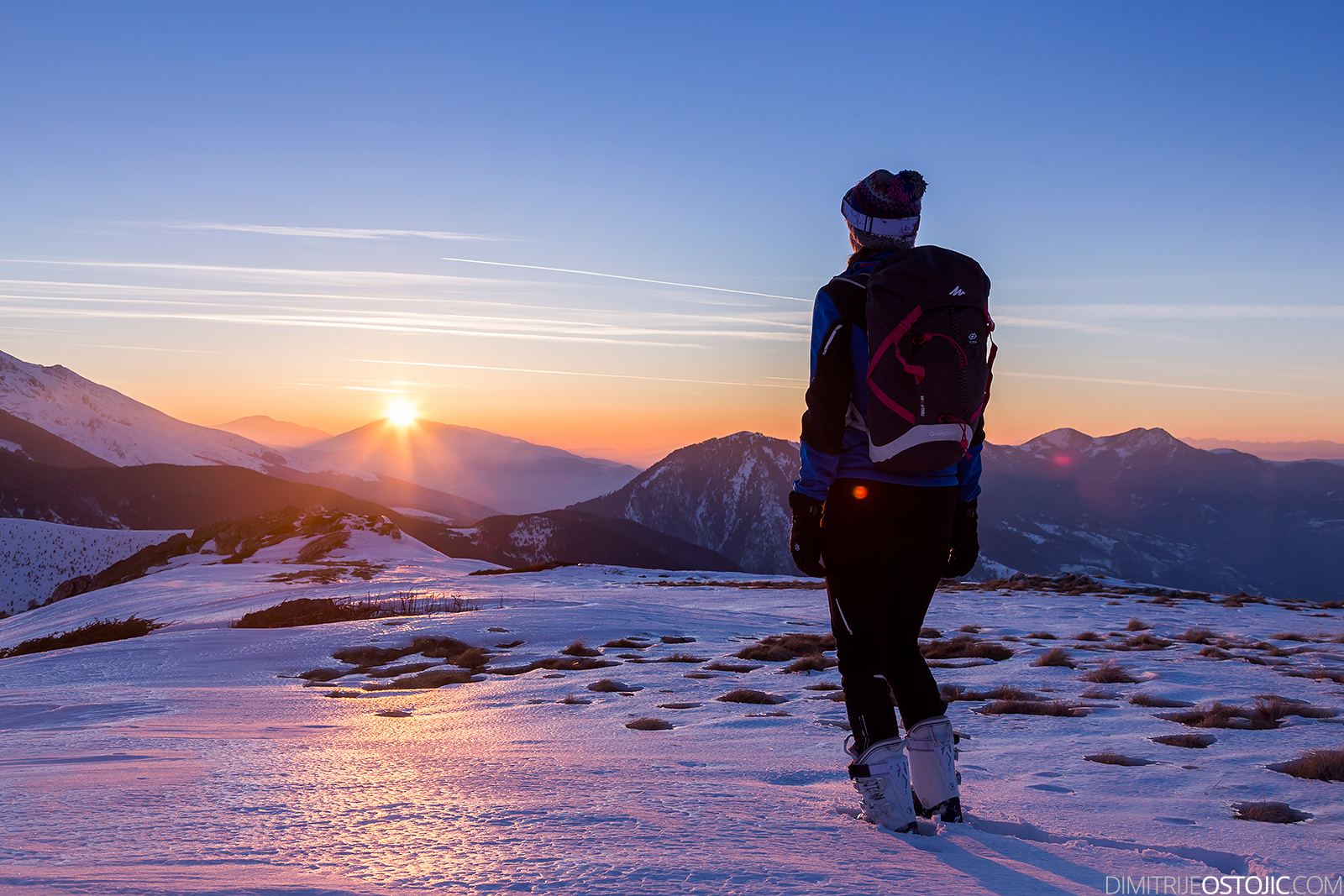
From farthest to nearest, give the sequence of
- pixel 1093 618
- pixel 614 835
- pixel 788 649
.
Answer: pixel 1093 618 < pixel 788 649 < pixel 614 835

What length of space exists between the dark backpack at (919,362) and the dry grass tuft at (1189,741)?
2.44 meters

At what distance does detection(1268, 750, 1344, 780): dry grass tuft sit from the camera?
11.4 feet

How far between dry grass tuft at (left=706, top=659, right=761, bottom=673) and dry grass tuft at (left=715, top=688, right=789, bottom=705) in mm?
1568

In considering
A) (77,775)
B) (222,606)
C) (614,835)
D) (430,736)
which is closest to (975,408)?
(614,835)

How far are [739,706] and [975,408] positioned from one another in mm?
3363

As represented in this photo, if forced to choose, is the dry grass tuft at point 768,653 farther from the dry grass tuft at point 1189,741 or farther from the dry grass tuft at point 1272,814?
the dry grass tuft at point 1272,814

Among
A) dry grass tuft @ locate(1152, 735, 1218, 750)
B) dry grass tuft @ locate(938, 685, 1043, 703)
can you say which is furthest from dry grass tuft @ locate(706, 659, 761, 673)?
dry grass tuft @ locate(1152, 735, 1218, 750)

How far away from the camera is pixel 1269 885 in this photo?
2.29 meters

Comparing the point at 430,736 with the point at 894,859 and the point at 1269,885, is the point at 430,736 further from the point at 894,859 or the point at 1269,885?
the point at 1269,885

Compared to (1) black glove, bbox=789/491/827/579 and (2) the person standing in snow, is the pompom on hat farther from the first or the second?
(1) black glove, bbox=789/491/827/579

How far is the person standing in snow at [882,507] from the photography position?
297cm

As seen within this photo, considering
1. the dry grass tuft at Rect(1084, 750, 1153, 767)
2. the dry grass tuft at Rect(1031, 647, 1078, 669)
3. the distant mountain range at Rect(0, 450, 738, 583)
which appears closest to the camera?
the dry grass tuft at Rect(1084, 750, 1153, 767)

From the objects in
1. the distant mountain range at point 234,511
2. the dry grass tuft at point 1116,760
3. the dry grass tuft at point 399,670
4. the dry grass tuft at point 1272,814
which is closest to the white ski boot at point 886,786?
the dry grass tuft at point 1272,814

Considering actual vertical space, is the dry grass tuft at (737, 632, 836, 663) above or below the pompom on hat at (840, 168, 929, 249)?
below
